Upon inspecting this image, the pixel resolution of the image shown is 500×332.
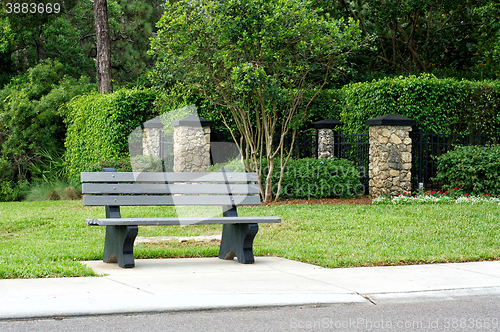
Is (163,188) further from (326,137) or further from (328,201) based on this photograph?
(326,137)

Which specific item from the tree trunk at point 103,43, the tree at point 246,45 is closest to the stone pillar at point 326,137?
the tree at point 246,45

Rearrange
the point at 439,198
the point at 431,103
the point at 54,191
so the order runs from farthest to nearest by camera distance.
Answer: the point at 54,191
the point at 431,103
the point at 439,198

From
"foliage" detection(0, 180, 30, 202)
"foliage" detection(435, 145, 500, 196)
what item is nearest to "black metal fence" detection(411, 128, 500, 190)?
"foliage" detection(435, 145, 500, 196)

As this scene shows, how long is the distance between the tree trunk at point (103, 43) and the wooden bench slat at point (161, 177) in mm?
14878

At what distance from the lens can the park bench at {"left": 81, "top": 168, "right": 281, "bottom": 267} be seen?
19.5 feet

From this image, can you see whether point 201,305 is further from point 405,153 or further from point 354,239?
point 405,153

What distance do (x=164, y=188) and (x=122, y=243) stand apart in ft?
2.72

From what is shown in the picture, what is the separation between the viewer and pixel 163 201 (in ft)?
20.6

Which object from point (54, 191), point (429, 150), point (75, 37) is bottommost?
point (54, 191)

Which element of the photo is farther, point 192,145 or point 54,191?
point 54,191

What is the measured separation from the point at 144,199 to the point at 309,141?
11.4 metres

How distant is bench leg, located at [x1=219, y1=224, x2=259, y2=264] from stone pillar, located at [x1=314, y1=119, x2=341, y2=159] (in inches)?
395

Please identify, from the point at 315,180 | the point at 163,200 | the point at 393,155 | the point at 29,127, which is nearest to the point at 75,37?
the point at 29,127

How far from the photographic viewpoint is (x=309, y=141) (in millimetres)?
17172
